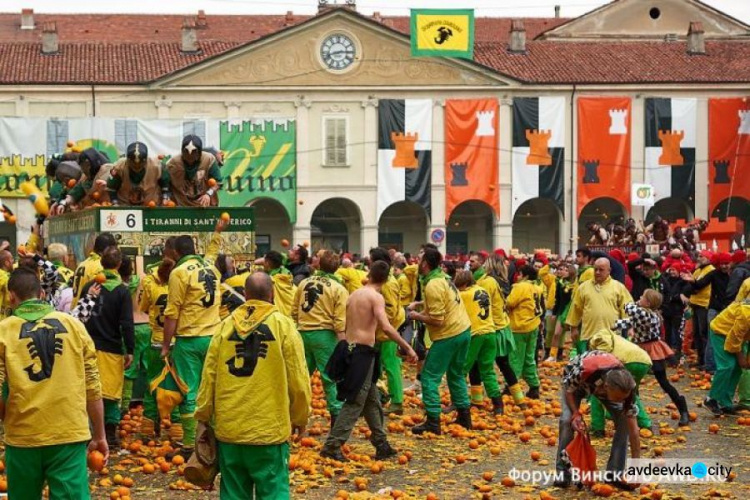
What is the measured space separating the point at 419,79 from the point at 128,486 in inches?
1532

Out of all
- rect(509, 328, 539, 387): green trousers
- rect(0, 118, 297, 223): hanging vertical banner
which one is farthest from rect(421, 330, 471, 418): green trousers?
rect(0, 118, 297, 223): hanging vertical banner

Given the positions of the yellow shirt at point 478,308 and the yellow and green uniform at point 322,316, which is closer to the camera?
the yellow and green uniform at point 322,316

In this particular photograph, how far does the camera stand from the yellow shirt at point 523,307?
1459 cm

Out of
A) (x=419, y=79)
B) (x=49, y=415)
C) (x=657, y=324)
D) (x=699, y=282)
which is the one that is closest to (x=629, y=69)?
(x=419, y=79)

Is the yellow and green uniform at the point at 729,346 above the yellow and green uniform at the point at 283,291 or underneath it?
underneath

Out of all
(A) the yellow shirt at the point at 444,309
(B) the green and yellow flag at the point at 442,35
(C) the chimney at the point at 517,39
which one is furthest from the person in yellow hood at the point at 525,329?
(C) the chimney at the point at 517,39

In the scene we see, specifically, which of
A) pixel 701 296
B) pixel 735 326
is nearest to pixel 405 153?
pixel 701 296

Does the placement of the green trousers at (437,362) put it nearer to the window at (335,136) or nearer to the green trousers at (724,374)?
the green trousers at (724,374)

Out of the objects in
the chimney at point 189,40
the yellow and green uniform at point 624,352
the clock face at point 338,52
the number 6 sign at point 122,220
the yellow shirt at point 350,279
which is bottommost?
the yellow and green uniform at point 624,352

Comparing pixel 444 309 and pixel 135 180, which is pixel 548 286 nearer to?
pixel 135 180

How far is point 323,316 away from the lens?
11.7 meters

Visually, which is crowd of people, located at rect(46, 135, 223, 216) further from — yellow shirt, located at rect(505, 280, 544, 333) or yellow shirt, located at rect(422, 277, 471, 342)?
yellow shirt, located at rect(422, 277, 471, 342)

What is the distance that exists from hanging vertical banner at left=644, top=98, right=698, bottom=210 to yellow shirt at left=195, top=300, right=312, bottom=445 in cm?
4119

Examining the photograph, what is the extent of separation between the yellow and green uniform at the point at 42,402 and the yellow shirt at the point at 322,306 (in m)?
5.01
